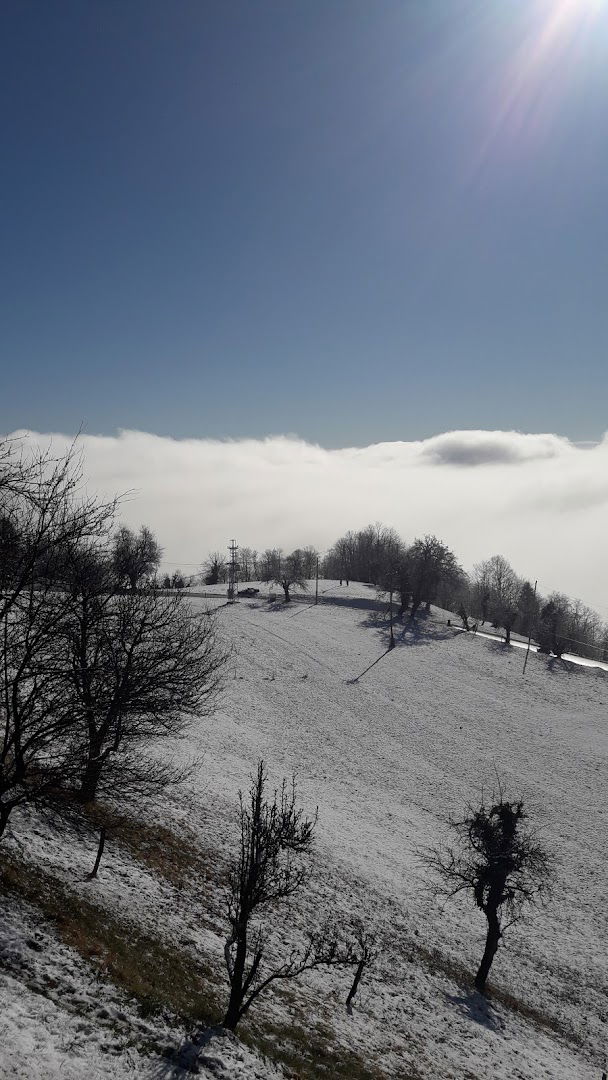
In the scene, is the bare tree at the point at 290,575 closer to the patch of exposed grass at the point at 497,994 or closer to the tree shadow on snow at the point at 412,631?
the tree shadow on snow at the point at 412,631

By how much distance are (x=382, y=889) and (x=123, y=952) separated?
13.7 m

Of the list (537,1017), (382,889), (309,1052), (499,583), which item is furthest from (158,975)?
(499,583)

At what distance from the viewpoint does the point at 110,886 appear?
46.5 ft

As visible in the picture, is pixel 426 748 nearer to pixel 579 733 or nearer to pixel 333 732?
pixel 333 732

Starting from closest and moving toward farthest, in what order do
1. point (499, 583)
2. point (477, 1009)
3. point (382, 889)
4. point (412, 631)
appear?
point (477, 1009) → point (382, 889) → point (412, 631) → point (499, 583)

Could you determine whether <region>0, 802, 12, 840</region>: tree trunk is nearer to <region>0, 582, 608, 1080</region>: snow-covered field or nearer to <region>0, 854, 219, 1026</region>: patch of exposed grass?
<region>0, 582, 608, 1080</region>: snow-covered field

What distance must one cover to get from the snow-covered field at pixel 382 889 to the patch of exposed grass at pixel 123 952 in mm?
415

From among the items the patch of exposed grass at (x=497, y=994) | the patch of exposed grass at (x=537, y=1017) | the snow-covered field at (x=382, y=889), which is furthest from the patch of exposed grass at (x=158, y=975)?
the patch of exposed grass at (x=537, y=1017)

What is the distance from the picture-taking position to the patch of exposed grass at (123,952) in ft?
33.6

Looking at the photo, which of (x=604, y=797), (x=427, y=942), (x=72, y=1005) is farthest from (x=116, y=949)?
(x=604, y=797)

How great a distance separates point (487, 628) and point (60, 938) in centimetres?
8304

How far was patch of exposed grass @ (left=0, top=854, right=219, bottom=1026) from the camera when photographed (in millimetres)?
10234

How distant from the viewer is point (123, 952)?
36.9 ft

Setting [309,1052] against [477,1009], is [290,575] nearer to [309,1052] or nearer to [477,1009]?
[477,1009]
